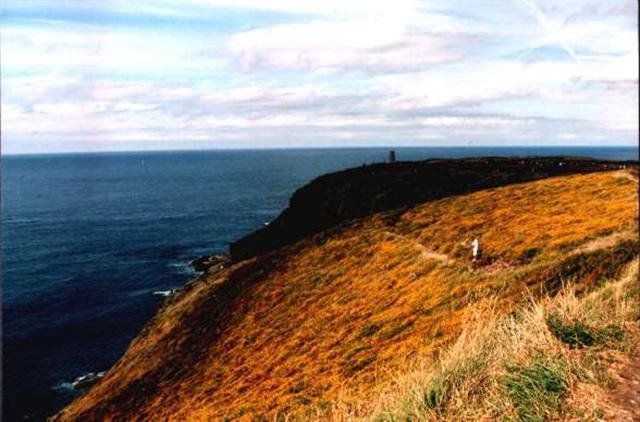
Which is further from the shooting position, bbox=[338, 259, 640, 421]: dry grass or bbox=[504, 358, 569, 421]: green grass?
bbox=[338, 259, 640, 421]: dry grass

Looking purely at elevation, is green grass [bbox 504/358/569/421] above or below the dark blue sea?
above

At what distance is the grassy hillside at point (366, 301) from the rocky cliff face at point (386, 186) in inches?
279

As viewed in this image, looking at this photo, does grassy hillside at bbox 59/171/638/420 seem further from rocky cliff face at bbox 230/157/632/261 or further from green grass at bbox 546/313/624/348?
rocky cliff face at bbox 230/157/632/261

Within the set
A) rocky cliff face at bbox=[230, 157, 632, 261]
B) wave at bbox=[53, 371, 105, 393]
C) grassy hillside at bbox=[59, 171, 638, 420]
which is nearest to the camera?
grassy hillside at bbox=[59, 171, 638, 420]

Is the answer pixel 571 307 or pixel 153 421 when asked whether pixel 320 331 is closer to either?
pixel 153 421

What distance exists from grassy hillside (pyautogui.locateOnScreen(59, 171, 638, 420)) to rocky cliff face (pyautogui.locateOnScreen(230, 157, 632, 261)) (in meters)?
7.08

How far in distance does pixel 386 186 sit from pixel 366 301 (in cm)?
3427

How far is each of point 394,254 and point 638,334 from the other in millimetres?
33421

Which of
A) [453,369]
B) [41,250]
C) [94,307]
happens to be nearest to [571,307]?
[453,369]

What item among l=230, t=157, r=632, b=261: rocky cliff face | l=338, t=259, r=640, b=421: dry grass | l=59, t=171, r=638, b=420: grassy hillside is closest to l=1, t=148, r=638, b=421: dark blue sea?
l=59, t=171, r=638, b=420: grassy hillside

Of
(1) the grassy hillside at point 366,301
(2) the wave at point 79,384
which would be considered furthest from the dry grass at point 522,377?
(2) the wave at point 79,384

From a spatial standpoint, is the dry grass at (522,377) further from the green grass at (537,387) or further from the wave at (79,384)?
the wave at (79,384)

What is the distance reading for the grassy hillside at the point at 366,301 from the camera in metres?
22.2

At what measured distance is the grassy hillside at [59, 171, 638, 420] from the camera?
22.2 metres
